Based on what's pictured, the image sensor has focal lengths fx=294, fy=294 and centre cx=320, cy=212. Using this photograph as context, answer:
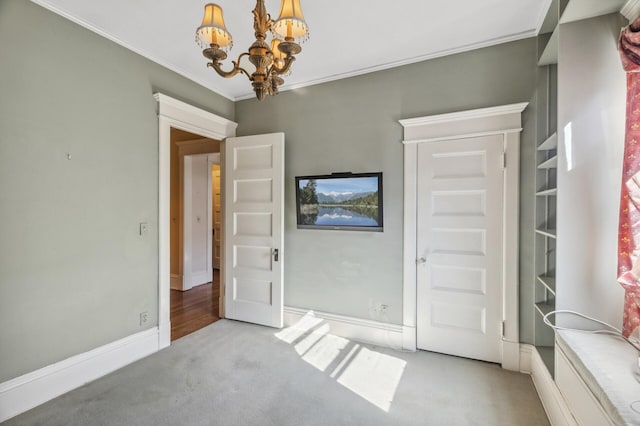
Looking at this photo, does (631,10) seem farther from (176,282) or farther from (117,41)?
(176,282)

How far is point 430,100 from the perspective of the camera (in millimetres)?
2729

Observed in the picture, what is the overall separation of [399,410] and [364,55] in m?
2.88

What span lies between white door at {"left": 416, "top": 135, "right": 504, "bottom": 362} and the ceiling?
0.85 meters

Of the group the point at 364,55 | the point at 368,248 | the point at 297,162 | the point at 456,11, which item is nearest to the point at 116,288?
the point at 297,162

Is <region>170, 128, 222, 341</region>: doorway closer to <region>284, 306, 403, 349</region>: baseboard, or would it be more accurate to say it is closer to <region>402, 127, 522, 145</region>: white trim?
<region>284, 306, 403, 349</region>: baseboard

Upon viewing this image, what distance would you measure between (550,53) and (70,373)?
169 inches

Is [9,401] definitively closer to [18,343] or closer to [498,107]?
[18,343]

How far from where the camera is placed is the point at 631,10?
63.4 inches

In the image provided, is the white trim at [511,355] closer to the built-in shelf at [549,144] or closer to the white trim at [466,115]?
the built-in shelf at [549,144]

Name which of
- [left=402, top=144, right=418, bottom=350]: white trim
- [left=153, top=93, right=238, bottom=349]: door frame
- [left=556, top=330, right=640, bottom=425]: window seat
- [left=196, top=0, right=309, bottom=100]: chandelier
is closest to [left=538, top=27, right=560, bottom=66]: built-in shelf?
[left=402, top=144, right=418, bottom=350]: white trim

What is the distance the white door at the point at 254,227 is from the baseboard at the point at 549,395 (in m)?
2.32

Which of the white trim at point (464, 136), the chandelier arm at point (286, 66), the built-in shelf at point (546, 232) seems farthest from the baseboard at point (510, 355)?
the chandelier arm at point (286, 66)

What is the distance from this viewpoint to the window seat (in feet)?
3.70

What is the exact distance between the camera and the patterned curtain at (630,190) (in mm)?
1464
